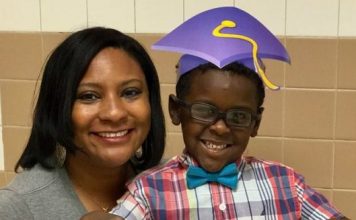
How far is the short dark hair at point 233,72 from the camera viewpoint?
3.45 feet

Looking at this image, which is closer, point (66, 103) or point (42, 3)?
point (66, 103)

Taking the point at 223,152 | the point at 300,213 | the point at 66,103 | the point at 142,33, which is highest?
the point at 142,33

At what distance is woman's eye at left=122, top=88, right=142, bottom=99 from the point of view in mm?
1099

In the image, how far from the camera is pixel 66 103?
1051mm

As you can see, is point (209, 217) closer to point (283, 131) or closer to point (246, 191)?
point (246, 191)

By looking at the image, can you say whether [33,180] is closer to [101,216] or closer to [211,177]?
[101,216]

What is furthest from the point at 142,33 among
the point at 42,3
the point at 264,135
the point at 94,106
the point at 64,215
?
the point at 64,215

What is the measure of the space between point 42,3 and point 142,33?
1.22 feet

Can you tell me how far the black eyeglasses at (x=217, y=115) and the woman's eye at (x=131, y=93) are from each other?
0.13 meters

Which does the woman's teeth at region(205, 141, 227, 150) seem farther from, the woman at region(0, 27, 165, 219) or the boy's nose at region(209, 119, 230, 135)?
the woman at region(0, 27, 165, 219)

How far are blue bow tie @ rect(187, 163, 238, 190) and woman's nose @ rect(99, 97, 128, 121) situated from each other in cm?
19

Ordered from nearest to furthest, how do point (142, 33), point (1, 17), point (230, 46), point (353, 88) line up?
point (230, 46), point (353, 88), point (142, 33), point (1, 17)

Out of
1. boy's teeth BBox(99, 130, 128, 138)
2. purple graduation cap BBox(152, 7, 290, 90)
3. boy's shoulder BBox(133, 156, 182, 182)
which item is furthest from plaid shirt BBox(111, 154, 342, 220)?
purple graduation cap BBox(152, 7, 290, 90)

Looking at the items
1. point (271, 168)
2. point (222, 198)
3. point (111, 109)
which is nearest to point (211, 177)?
point (222, 198)
